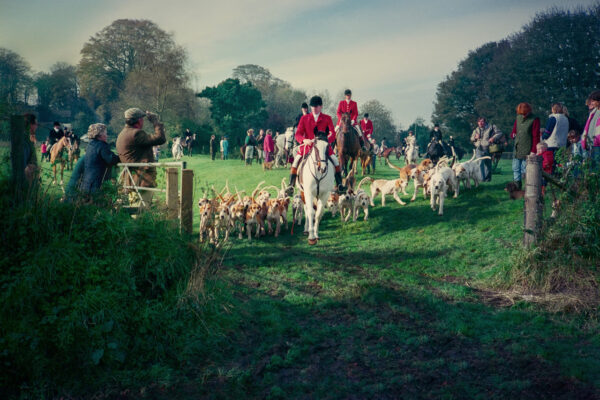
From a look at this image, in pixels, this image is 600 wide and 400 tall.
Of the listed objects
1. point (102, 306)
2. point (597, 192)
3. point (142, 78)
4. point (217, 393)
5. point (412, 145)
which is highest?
point (142, 78)

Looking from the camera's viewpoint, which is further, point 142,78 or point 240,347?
point 142,78

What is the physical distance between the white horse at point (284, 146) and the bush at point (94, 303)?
17367 mm

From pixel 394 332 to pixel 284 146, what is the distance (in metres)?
19.3

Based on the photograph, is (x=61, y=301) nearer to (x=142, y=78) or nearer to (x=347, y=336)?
(x=347, y=336)

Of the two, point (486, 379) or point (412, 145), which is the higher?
point (412, 145)

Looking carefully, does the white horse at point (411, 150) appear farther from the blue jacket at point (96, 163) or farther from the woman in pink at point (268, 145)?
the blue jacket at point (96, 163)

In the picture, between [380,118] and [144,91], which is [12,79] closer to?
[144,91]

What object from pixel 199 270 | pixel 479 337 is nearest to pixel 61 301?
pixel 199 270

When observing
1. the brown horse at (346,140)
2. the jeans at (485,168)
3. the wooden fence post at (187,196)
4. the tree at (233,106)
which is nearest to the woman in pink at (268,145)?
the brown horse at (346,140)

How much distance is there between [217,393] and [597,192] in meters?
5.41

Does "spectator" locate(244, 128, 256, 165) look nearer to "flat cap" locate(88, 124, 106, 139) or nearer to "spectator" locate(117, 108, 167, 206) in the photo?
"spectator" locate(117, 108, 167, 206)

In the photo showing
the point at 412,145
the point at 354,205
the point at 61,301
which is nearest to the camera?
the point at 61,301

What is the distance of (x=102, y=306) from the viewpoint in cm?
427

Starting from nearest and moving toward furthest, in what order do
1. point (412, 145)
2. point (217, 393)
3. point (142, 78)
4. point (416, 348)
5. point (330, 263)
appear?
point (217, 393)
point (416, 348)
point (330, 263)
point (412, 145)
point (142, 78)
